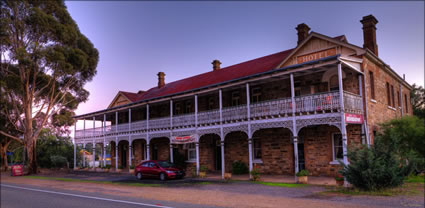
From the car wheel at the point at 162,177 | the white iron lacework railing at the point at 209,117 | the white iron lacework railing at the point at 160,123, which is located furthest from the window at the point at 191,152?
the car wheel at the point at 162,177

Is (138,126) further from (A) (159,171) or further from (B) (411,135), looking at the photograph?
(B) (411,135)

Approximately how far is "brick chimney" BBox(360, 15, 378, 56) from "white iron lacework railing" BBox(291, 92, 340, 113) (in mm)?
6127

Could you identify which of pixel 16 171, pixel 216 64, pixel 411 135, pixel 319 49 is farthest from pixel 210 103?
pixel 16 171

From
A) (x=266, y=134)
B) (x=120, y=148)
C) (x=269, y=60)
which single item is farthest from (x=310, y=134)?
(x=120, y=148)

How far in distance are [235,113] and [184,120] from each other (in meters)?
4.70

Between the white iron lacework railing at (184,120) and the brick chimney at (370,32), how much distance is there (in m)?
11.9

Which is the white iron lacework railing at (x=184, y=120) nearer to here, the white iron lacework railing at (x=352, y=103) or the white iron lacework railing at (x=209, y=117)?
the white iron lacework railing at (x=209, y=117)

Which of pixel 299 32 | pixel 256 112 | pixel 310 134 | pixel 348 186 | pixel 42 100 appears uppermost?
pixel 299 32

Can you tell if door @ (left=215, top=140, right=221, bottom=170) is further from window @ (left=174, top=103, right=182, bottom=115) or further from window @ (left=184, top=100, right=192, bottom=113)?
window @ (left=174, top=103, right=182, bottom=115)

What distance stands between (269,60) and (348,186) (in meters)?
12.2

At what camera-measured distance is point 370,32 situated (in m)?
20.0

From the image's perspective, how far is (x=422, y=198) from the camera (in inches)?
432

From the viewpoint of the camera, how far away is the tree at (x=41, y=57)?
89.1ft

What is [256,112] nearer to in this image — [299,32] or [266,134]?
[266,134]
